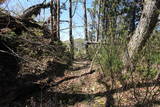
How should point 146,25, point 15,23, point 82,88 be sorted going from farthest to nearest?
point 82,88 → point 146,25 → point 15,23

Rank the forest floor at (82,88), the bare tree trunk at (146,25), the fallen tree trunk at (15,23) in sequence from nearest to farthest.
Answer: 1. the fallen tree trunk at (15,23)
2. the forest floor at (82,88)
3. the bare tree trunk at (146,25)

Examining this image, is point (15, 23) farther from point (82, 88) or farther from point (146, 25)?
point (146, 25)

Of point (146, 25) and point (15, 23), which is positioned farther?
point (146, 25)

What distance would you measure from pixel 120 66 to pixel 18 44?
90.3 inches

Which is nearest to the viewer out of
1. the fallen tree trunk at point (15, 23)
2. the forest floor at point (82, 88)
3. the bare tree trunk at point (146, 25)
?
the fallen tree trunk at point (15, 23)

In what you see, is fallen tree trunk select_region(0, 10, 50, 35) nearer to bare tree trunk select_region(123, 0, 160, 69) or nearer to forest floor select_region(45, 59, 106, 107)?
forest floor select_region(45, 59, 106, 107)

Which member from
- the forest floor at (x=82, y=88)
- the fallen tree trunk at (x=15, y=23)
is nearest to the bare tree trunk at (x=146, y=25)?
the forest floor at (x=82, y=88)

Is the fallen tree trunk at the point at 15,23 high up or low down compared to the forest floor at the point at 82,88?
up

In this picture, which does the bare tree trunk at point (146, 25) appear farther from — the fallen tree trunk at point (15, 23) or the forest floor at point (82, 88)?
the fallen tree trunk at point (15, 23)

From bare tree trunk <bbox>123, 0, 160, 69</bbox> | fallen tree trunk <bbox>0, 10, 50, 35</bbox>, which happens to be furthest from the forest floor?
fallen tree trunk <bbox>0, 10, 50, 35</bbox>

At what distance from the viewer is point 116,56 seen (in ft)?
14.4

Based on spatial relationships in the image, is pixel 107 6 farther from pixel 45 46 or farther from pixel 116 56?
pixel 45 46

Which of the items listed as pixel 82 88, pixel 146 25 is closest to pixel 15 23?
pixel 82 88

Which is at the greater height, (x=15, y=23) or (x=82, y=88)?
(x=15, y=23)
